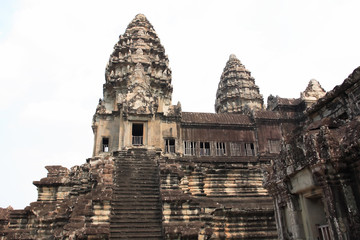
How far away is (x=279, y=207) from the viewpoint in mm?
7504

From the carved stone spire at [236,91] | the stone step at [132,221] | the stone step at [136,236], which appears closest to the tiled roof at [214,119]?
the stone step at [132,221]

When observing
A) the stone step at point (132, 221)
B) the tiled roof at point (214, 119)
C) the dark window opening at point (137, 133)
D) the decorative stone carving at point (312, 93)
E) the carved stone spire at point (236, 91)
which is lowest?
A: the stone step at point (132, 221)

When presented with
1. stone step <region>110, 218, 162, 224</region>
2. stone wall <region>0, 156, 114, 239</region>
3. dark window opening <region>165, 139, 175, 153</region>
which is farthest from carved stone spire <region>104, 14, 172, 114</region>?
stone step <region>110, 218, 162, 224</region>

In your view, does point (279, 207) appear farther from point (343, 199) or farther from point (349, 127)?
point (349, 127)

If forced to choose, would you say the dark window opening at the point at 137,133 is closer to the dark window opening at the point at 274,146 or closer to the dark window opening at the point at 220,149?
the dark window opening at the point at 220,149

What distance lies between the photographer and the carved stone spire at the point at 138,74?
76.7ft

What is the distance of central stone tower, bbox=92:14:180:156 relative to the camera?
22.7 m

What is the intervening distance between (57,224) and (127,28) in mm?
21972

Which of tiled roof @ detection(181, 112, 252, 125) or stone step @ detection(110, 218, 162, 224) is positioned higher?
tiled roof @ detection(181, 112, 252, 125)

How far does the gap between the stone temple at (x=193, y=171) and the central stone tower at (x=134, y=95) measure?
0.09m

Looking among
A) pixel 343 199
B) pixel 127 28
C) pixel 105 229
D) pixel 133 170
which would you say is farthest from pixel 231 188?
pixel 127 28

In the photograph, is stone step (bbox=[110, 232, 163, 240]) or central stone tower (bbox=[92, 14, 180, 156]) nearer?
stone step (bbox=[110, 232, 163, 240])

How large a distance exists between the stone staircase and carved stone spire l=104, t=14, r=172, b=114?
201 inches

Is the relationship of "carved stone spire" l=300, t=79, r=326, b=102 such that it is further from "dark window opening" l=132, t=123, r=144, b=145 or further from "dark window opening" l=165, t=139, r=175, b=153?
"dark window opening" l=132, t=123, r=144, b=145
